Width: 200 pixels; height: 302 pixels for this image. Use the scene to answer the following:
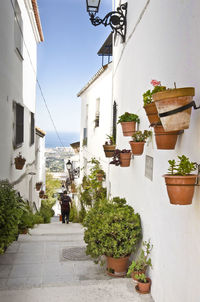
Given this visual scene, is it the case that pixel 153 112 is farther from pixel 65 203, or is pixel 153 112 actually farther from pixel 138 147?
pixel 65 203

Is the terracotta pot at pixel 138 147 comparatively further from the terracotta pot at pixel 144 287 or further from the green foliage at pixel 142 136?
the terracotta pot at pixel 144 287

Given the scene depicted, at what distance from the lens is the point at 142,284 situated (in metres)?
4.11

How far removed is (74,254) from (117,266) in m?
1.63

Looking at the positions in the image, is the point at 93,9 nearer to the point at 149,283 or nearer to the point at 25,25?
the point at 25,25

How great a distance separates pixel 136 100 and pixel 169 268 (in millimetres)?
3165

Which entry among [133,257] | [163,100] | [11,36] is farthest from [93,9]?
[133,257]

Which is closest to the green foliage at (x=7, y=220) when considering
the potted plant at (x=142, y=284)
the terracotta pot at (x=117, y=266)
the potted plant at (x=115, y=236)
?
the potted plant at (x=115, y=236)

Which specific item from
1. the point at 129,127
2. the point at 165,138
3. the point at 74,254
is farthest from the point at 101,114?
the point at 165,138

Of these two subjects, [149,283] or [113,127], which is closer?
[149,283]

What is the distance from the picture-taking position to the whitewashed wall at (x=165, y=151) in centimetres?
268

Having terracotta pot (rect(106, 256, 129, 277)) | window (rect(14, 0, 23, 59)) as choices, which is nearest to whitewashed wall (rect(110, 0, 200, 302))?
terracotta pot (rect(106, 256, 129, 277))

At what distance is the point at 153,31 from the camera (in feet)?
14.2

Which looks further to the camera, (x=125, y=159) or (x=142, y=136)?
(x=125, y=159)

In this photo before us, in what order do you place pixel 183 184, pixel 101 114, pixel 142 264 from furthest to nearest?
pixel 101 114
pixel 142 264
pixel 183 184
